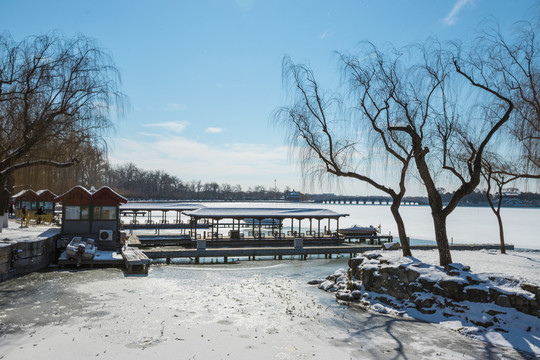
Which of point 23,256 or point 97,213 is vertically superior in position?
point 97,213

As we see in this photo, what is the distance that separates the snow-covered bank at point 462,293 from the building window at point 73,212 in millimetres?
16357

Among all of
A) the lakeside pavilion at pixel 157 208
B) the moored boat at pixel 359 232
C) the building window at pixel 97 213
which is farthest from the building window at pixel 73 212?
the moored boat at pixel 359 232

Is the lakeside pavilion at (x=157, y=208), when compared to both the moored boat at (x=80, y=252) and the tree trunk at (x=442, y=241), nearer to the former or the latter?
the moored boat at (x=80, y=252)

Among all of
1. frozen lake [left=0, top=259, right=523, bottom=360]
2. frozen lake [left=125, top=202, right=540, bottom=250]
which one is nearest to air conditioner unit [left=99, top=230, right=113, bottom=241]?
frozen lake [left=0, top=259, right=523, bottom=360]

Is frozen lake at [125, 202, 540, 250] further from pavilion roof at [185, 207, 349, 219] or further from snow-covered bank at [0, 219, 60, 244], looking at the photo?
snow-covered bank at [0, 219, 60, 244]

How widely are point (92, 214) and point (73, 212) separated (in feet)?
3.59

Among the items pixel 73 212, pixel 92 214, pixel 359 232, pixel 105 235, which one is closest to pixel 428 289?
pixel 105 235

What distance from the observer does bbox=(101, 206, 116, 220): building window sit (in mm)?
23781

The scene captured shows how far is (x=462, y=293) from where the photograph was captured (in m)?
12.1

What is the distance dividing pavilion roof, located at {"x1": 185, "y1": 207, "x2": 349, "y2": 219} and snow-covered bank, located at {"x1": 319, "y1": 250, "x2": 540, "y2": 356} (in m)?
16.9

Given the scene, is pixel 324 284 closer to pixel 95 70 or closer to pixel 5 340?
pixel 5 340

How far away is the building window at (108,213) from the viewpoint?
23.8m

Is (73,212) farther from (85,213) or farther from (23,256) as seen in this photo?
(23,256)

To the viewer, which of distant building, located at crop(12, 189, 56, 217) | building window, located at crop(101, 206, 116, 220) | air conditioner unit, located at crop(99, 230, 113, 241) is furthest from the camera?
distant building, located at crop(12, 189, 56, 217)
